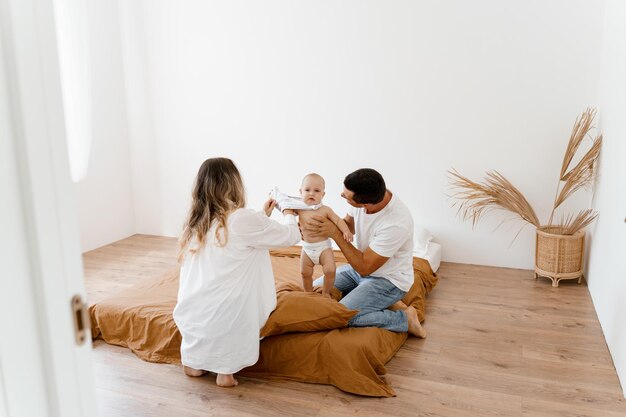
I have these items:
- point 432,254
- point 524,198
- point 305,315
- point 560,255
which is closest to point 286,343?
point 305,315

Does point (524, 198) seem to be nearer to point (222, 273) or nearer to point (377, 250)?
point (377, 250)

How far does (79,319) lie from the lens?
812 millimetres

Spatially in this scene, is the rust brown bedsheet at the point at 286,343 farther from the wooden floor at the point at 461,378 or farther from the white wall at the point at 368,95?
the white wall at the point at 368,95

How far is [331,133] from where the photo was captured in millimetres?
4625

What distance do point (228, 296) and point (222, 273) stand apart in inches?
4.3

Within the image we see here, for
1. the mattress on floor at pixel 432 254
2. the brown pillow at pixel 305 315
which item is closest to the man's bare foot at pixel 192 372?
the brown pillow at pixel 305 315

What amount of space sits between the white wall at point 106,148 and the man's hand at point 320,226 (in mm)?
2856

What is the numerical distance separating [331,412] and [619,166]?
81.1 inches

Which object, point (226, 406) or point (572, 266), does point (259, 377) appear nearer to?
point (226, 406)

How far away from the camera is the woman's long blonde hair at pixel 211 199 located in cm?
245

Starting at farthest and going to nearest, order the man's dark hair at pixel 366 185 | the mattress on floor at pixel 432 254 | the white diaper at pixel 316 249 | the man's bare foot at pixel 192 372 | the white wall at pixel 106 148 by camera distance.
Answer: the white wall at pixel 106 148 < the mattress on floor at pixel 432 254 < the white diaper at pixel 316 249 < the man's dark hair at pixel 366 185 < the man's bare foot at pixel 192 372

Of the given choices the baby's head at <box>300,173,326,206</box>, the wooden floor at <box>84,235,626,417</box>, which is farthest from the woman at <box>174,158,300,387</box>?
the baby's head at <box>300,173,326,206</box>

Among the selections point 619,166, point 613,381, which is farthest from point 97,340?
point 619,166

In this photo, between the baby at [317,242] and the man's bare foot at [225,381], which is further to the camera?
the baby at [317,242]
